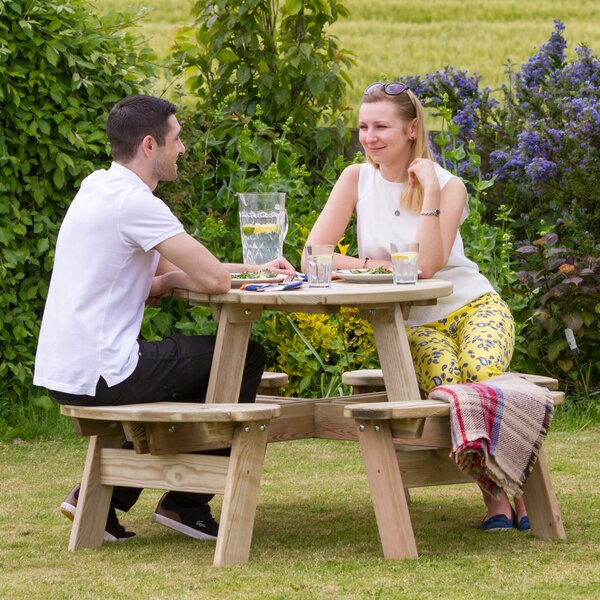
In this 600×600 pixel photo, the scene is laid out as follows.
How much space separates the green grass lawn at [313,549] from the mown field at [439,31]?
7255 mm

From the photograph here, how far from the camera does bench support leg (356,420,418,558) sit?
3.46 meters

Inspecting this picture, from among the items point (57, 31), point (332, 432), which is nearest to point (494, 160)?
point (57, 31)

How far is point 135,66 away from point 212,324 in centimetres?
127

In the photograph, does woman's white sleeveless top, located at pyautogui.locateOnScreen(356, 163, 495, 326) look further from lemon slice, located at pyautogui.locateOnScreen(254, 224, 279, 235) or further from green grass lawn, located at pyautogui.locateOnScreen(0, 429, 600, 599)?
green grass lawn, located at pyautogui.locateOnScreen(0, 429, 600, 599)

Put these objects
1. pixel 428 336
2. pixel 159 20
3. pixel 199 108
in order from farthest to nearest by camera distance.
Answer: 1. pixel 159 20
2. pixel 199 108
3. pixel 428 336

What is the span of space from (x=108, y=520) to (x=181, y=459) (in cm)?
46

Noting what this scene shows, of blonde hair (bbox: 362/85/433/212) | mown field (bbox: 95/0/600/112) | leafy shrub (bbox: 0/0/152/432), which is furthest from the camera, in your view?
mown field (bbox: 95/0/600/112)

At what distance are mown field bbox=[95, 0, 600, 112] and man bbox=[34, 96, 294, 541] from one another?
7979mm

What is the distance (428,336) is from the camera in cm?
397

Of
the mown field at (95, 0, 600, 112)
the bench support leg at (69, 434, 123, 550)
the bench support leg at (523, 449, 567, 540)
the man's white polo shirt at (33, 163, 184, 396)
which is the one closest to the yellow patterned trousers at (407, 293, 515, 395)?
the bench support leg at (523, 449, 567, 540)

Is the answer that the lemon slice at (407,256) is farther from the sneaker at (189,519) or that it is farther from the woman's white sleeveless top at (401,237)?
the sneaker at (189,519)

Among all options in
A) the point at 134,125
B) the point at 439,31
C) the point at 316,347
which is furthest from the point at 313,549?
the point at 439,31

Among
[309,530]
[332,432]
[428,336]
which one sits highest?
[428,336]

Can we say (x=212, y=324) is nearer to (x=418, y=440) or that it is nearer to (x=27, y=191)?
(x=27, y=191)
